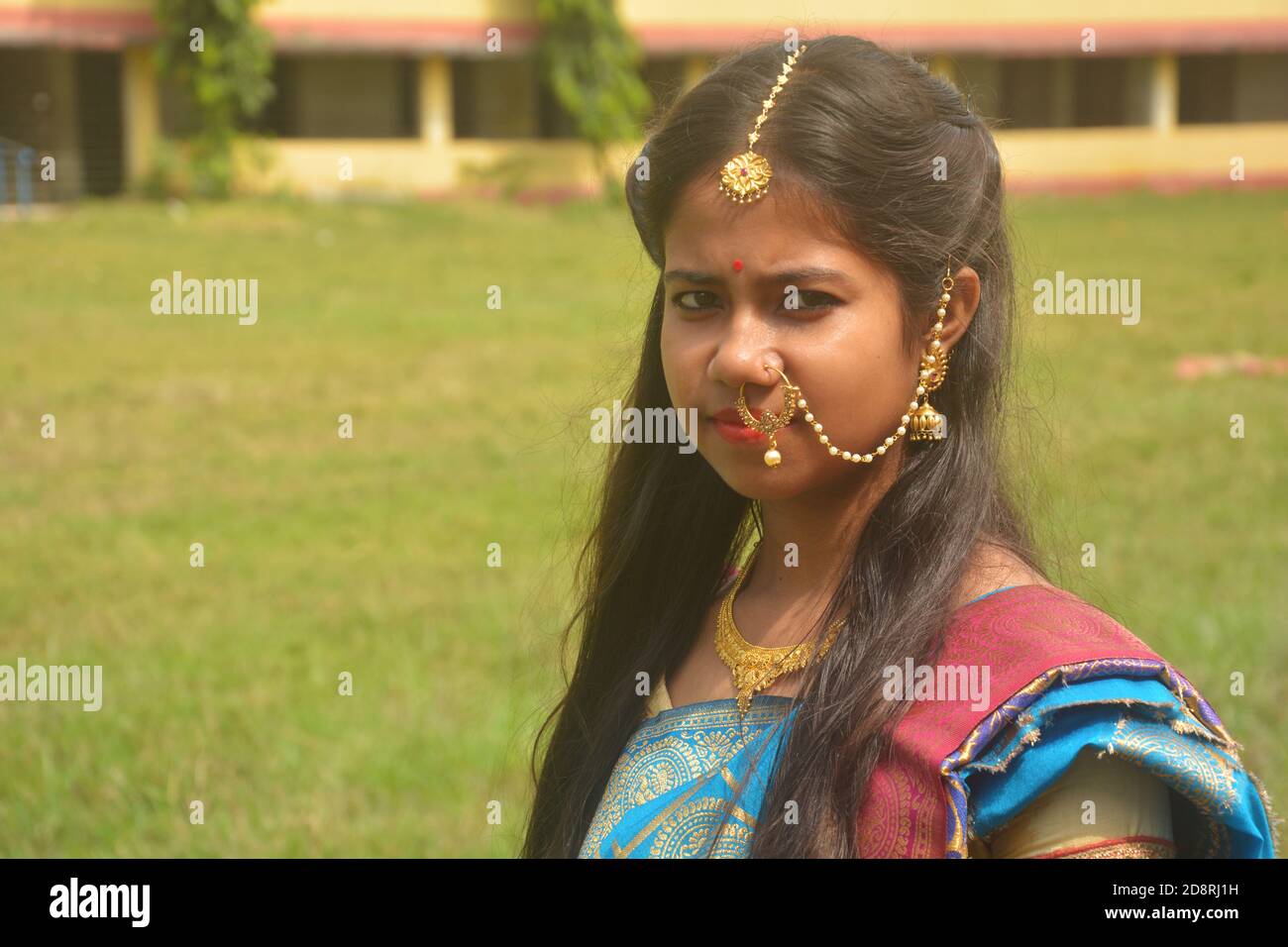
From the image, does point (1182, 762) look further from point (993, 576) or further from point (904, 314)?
point (904, 314)

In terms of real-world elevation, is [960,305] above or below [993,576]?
above

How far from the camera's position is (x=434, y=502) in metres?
6.59

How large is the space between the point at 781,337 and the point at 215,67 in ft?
56.6

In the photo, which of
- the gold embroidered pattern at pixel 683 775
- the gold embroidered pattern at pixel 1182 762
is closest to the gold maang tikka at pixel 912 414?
the gold embroidered pattern at pixel 683 775

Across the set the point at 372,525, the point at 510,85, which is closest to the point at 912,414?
the point at 372,525

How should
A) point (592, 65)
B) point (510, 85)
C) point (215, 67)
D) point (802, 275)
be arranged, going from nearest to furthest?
point (802, 275), point (215, 67), point (592, 65), point (510, 85)

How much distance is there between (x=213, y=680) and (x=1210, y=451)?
451cm

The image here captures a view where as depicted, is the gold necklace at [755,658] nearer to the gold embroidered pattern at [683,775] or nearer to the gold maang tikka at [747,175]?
the gold embroidered pattern at [683,775]

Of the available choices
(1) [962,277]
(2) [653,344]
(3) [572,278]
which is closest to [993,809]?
(1) [962,277]

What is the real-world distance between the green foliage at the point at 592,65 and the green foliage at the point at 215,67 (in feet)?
11.7

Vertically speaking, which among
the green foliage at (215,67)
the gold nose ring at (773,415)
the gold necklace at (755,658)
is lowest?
the gold necklace at (755,658)

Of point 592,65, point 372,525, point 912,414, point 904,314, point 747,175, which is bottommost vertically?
point 372,525

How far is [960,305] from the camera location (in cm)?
168

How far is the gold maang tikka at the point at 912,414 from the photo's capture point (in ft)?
5.22
